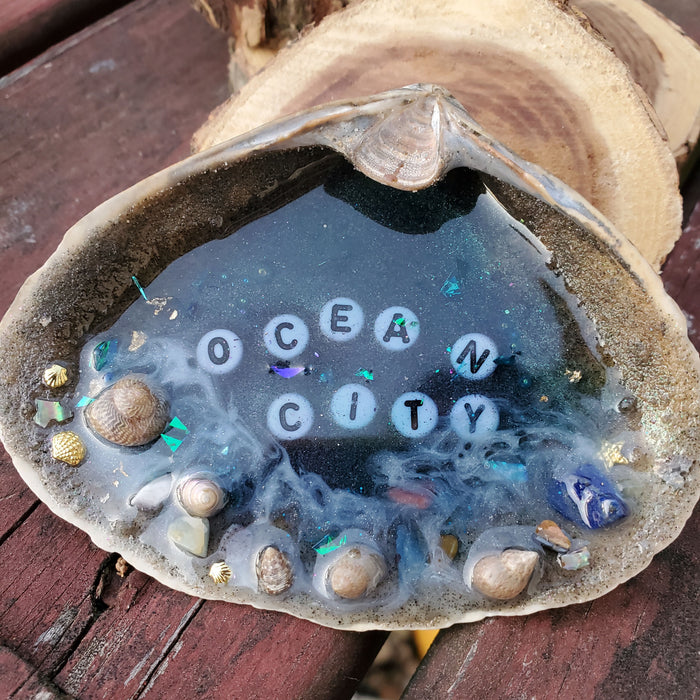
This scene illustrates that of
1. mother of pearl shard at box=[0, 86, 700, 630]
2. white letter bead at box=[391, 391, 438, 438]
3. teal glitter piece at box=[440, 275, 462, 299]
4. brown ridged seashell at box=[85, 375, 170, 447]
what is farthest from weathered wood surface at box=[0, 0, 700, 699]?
teal glitter piece at box=[440, 275, 462, 299]

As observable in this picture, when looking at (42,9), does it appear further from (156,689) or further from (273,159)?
(156,689)

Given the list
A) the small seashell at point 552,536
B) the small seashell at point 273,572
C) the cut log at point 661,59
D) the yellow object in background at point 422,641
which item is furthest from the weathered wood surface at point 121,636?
the cut log at point 661,59

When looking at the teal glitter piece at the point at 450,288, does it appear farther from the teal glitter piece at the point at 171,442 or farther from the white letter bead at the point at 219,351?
the teal glitter piece at the point at 171,442

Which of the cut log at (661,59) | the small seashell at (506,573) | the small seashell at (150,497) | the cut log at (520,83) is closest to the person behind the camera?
the small seashell at (506,573)

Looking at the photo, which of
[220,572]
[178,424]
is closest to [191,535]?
[220,572]

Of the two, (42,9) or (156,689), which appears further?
(42,9)

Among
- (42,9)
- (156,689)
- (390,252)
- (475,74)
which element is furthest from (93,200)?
(156,689)
